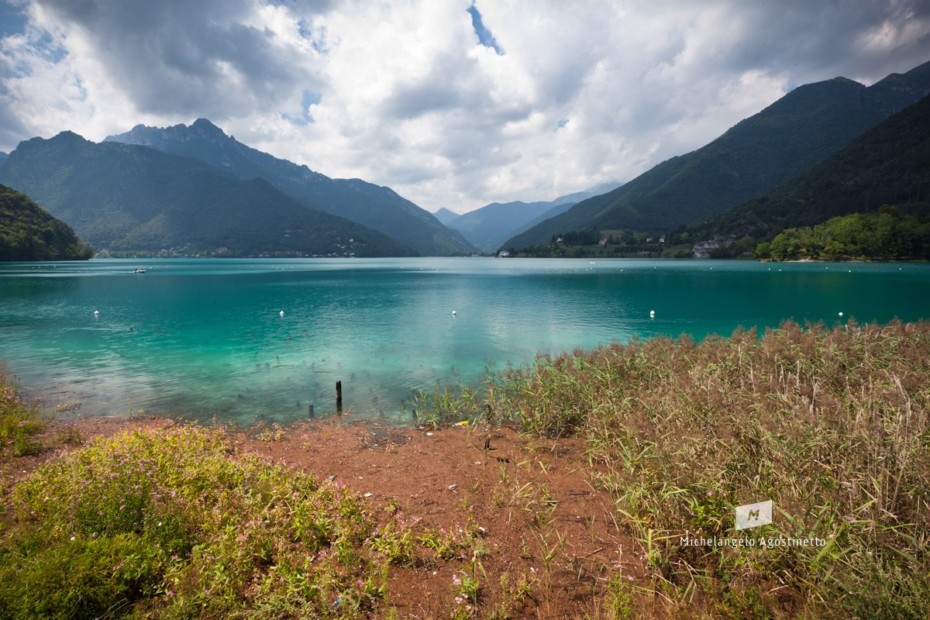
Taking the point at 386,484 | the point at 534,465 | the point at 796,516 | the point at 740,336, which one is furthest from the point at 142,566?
the point at 740,336

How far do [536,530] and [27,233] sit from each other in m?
213

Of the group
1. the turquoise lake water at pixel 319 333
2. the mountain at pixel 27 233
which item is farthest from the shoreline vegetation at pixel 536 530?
the mountain at pixel 27 233

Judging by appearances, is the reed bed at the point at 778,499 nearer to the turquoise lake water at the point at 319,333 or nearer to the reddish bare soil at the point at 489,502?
the reddish bare soil at the point at 489,502

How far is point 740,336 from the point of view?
1480 centimetres

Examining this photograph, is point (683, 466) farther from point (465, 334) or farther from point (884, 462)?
point (465, 334)

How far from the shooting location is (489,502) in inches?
309

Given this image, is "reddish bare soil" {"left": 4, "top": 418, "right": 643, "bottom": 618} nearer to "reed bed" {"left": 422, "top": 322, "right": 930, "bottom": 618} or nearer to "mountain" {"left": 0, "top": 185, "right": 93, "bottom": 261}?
"reed bed" {"left": 422, "top": 322, "right": 930, "bottom": 618}

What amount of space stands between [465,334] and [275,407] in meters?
19.9

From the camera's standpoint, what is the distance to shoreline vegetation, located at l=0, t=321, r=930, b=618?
485 centimetres
